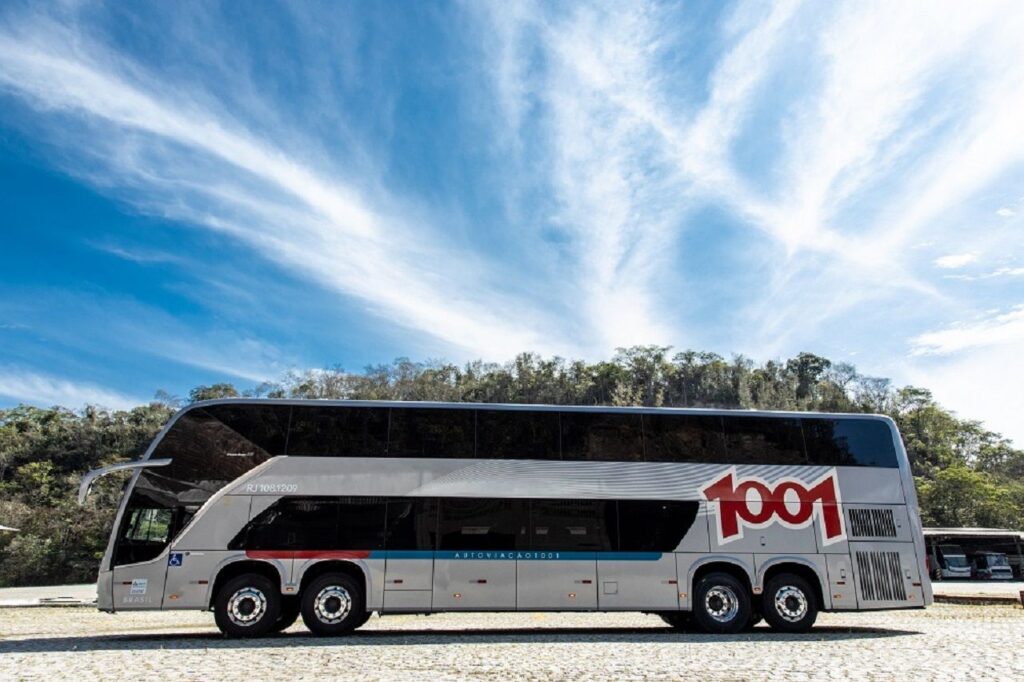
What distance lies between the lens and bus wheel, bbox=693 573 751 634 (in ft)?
38.0

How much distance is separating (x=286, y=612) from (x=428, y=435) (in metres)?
4.22

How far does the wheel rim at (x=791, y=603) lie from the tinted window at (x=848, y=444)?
2548 mm

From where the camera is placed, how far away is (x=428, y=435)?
458 inches

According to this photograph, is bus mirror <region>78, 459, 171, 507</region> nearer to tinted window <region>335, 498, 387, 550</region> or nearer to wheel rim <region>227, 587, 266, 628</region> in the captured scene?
wheel rim <region>227, 587, 266, 628</region>

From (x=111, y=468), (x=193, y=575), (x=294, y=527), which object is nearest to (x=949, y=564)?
(x=294, y=527)

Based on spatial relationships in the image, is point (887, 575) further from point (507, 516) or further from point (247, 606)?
point (247, 606)

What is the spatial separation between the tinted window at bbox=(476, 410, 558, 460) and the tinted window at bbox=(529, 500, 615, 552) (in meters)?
0.95

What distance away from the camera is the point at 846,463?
12.3m

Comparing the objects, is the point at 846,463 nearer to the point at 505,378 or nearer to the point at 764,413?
the point at 764,413

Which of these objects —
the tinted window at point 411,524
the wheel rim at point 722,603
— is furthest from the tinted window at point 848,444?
the tinted window at point 411,524

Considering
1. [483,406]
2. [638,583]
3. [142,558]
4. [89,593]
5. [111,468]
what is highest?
[483,406]

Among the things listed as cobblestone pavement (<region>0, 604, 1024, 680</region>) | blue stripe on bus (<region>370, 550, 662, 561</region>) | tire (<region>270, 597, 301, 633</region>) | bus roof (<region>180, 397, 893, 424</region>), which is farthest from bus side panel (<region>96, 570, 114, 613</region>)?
A: blue stripe on bus (<region>370, 550, 662, 561</region>)

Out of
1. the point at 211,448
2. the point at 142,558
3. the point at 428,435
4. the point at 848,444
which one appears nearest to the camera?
the point at 142,558

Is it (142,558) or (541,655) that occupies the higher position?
(142,558)
